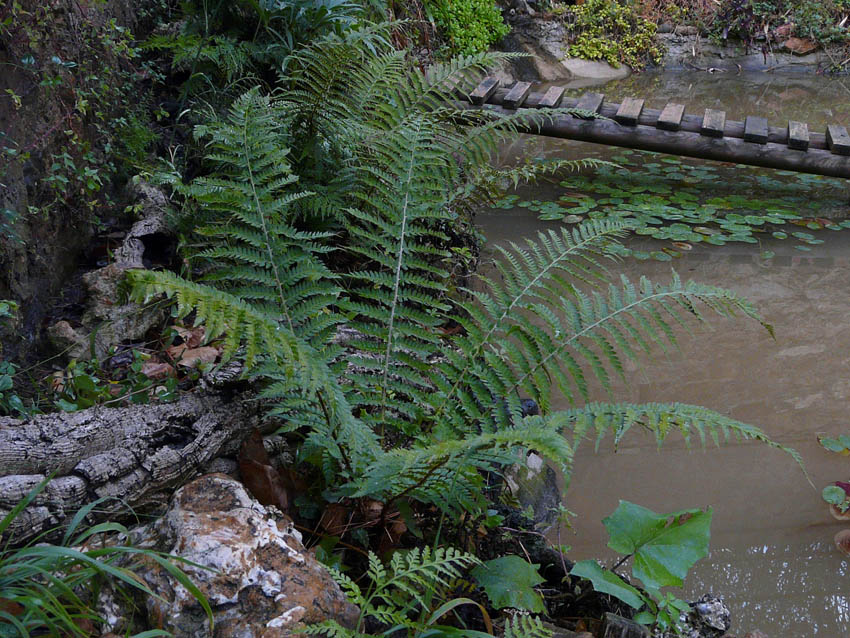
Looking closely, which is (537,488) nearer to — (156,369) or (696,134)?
(156,369)

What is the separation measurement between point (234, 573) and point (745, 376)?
239 centimetres

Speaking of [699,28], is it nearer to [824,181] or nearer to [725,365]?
[824,181]

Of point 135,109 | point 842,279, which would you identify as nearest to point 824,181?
point 842,279

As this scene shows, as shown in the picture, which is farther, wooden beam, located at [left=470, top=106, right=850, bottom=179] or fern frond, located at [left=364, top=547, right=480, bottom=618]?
wooden beam, located at [left=470, top=106, right=850, bottom=179]

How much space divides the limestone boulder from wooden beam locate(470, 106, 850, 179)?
3596mm

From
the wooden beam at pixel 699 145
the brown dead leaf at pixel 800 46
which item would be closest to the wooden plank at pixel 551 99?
the wooden beam at pixel 699 145

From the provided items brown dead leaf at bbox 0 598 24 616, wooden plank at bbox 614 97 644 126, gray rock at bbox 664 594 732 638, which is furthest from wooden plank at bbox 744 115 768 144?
brown dead leaf at bbox 0 598 24 616

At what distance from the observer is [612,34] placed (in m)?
8.18

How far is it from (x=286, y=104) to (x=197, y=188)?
0.89 metres

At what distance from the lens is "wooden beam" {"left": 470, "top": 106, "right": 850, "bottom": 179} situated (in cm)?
432

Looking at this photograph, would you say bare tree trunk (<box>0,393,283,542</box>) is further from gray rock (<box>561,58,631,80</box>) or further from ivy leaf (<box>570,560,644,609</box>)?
gray rock (<box>561,58,631,80</box>)

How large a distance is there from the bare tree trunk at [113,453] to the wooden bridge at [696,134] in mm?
3414

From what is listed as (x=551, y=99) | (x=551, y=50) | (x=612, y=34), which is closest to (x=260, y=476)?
(x=551, y=99)

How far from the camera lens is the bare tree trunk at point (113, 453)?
1.29m
